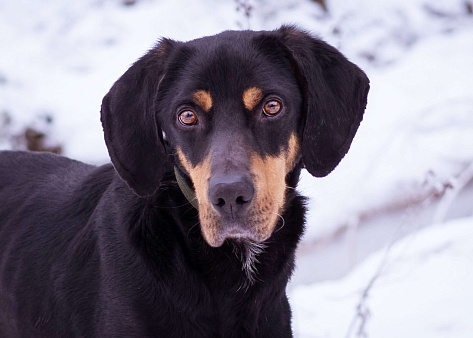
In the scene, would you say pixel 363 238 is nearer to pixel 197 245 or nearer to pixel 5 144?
pixel 5 144

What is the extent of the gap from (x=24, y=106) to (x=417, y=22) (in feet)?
18.8

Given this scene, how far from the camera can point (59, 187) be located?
3.32 m

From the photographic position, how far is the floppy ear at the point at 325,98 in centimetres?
277

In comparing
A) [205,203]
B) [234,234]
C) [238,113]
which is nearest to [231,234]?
[234,234]

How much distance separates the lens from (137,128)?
2.80 m

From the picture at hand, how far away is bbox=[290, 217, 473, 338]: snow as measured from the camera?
4227mm

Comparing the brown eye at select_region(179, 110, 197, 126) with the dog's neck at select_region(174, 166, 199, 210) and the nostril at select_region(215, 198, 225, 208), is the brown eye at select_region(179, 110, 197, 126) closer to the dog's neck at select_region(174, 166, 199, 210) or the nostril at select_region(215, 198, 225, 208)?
the dog's neck at select_region(174, 166, 199, 210)

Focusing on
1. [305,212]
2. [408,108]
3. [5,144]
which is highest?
[408,108]

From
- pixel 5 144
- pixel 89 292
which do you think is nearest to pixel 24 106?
pixel 5 144

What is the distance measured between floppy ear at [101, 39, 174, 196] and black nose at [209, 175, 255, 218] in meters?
0.38

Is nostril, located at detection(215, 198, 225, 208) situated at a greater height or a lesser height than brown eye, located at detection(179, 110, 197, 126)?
lesser

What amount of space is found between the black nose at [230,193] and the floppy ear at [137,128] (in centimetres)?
38

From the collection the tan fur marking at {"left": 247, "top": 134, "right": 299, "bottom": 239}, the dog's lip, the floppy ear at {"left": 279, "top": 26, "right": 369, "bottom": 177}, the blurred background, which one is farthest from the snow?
the dog's lip

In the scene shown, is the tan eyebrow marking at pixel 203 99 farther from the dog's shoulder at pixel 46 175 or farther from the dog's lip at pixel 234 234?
the dog's shoulder at pixel 46 175
